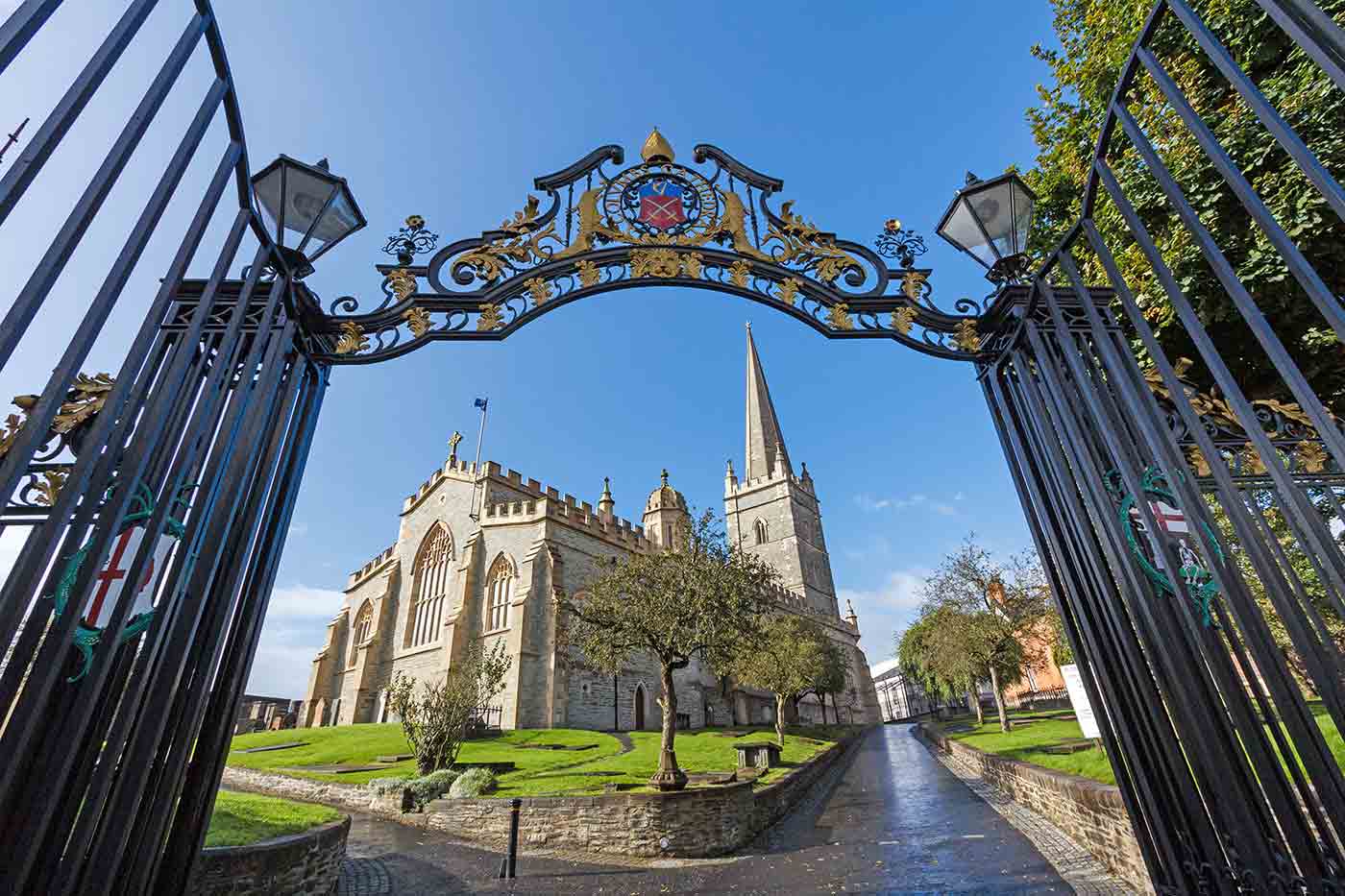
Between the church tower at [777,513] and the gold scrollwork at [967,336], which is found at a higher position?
the church tower at [777,513]

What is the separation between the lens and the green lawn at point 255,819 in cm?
707

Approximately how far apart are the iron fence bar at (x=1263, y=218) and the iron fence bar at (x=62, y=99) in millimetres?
3429

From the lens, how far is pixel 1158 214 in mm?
6930

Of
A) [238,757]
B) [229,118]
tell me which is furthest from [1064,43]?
[238,757]

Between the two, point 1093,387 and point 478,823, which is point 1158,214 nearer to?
point 1093,387

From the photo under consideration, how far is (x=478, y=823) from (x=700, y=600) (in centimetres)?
662

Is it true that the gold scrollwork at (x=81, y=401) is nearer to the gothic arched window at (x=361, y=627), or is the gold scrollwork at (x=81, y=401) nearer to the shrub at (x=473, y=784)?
the shrub at (x=473, y=784)

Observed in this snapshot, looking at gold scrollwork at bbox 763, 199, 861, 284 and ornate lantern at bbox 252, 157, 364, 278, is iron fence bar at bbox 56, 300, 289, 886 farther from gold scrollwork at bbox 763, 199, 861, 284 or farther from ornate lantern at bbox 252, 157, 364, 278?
gold scrollwork at bbox 763, 199, 861, 284

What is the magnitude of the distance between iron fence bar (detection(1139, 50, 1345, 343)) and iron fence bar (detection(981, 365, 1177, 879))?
1811mm

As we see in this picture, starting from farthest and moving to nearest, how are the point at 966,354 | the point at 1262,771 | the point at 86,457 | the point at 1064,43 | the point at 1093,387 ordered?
the point at 1064,43
the point at 966,354
the point at 1093,387
the point at 1262,771
the point at 86,457

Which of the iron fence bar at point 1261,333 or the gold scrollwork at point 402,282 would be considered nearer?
the iron fence bar at point 1261,333

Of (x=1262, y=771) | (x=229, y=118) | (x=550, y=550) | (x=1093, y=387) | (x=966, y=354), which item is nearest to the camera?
(x=1262, y=771)

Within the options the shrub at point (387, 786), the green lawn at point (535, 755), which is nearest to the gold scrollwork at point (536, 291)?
the green lawn at point (535, 755)

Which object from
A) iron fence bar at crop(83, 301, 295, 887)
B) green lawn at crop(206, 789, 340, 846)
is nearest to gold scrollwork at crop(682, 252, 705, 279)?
iron fence bar at crop(83, 301, 295, 887)
